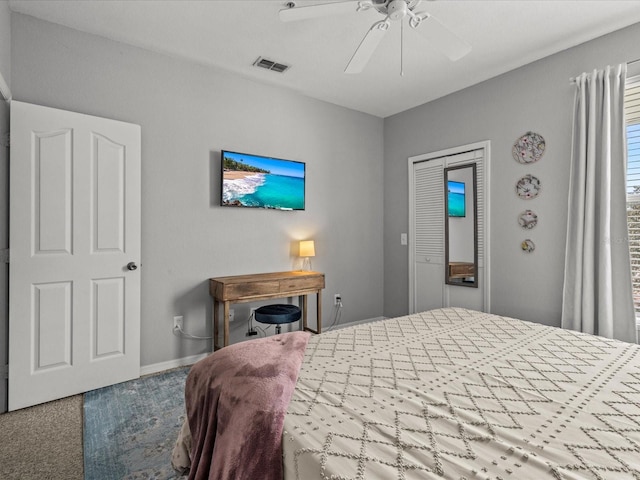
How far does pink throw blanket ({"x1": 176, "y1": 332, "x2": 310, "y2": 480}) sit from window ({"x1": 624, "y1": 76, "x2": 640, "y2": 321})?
8.36 feet

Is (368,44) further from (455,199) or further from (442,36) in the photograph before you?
(455,199)

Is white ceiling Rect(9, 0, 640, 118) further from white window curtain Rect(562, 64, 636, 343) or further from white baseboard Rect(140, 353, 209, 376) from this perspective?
white baseboard Rect(140, 353, 209, 376)

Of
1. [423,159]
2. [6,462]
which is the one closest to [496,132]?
[423,159]

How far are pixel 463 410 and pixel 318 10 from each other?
1.90 meters

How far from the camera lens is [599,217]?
254 cm

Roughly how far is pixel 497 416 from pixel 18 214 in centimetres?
289

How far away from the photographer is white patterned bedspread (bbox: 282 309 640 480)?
0.85 m

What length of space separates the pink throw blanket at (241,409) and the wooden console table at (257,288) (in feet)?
4.54

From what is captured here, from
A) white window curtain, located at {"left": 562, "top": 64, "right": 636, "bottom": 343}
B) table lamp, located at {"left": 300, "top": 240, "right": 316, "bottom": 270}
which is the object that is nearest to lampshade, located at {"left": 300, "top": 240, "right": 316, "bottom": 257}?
table lamp, located at {"left": 300, "top": 240, "right": 316, "bottom": 270}

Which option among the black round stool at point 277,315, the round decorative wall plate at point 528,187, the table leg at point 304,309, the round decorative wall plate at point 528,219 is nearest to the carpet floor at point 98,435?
the black round stool at point 277,315

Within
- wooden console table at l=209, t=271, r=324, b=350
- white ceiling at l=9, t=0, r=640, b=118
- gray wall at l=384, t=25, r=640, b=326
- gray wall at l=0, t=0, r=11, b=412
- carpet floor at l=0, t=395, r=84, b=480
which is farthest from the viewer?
wooden console table at l=209, t=271, r=324, b=350

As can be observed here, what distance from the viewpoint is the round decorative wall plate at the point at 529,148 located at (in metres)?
2.98

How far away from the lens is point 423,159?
3.99 m

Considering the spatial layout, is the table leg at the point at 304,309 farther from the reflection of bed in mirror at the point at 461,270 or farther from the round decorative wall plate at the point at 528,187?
the round decorative wall plate at the point at 528,187
